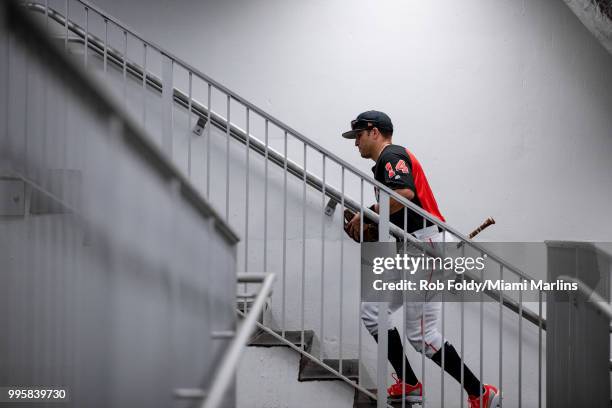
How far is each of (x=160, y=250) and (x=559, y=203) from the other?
317cm

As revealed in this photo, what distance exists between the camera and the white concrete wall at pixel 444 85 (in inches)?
138

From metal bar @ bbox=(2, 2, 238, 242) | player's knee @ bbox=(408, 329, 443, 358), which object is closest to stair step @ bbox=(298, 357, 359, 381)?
player's knee @ bbox=(408, 329, 443, 358)

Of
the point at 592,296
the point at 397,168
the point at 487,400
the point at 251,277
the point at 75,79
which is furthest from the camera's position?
the point at 397,168

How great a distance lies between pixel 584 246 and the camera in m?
2.06

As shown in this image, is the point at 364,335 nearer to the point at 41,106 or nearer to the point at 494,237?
the point at 494,237

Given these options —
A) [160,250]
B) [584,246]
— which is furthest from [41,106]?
[584,246]

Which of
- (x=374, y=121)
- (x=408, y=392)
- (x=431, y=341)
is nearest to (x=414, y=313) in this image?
(x=431, y=341)

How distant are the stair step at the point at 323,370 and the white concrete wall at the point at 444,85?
4.27 feet

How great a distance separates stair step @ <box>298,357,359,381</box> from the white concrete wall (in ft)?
4.27

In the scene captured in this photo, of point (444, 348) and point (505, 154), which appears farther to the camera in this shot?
point (505, 154)

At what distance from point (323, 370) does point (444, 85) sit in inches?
78.0

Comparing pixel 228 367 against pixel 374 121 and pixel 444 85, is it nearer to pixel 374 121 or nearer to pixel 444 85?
pixel 374 121

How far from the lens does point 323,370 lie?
2590 millimetres

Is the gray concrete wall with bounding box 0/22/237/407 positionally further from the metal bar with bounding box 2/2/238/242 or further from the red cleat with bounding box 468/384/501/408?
the red cleat with bounding box 468/384/501/408
